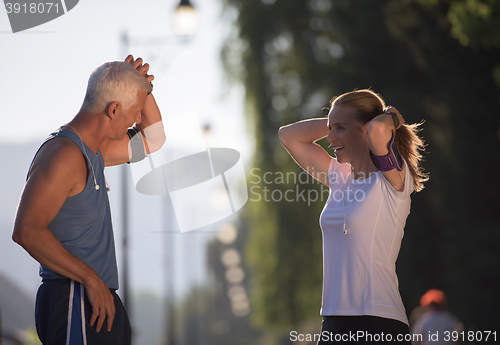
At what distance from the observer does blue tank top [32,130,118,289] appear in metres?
2.49

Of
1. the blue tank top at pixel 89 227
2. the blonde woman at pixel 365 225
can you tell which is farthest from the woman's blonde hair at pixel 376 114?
the blue tank top at pixel 89 227

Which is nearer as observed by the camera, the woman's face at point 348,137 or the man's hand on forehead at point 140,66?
the man's hand on forehead at point 140,66

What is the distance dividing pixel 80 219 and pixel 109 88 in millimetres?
610

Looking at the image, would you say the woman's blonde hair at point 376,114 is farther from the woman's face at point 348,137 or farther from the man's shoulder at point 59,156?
the man's shoulder at point 59,156

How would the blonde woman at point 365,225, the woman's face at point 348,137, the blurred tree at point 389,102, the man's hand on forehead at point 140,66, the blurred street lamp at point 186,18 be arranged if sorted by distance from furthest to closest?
the blurred tree at point 389,102 → the blurred street lamp at point 186,18 → the woman's face at point 348,137 → the man's hand on forehead at point 140,66 → the blonde woman at point 365,225

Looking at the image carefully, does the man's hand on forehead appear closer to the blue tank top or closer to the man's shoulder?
the blue tank top

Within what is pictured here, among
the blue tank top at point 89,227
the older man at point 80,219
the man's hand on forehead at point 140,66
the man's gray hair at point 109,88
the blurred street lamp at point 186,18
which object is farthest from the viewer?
the blurred street lamp at point 186,18

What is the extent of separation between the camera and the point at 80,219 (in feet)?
8.28

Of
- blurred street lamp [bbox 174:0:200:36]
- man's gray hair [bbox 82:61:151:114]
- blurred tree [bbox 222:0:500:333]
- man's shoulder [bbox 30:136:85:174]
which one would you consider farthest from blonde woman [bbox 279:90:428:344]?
blurred tree [bbox 222:0:500:333]

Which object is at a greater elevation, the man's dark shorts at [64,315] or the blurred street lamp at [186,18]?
the blurred street lamp at [186,18]

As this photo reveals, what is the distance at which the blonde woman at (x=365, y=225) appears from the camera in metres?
2.80

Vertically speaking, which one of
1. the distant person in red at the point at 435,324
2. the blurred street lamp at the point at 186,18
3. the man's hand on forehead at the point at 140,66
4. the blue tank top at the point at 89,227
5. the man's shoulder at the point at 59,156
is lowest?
the distant person in red at the point at 435,324

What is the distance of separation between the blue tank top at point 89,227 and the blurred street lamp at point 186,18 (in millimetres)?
5562

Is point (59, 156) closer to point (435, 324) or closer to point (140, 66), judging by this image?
point (140, 66)
